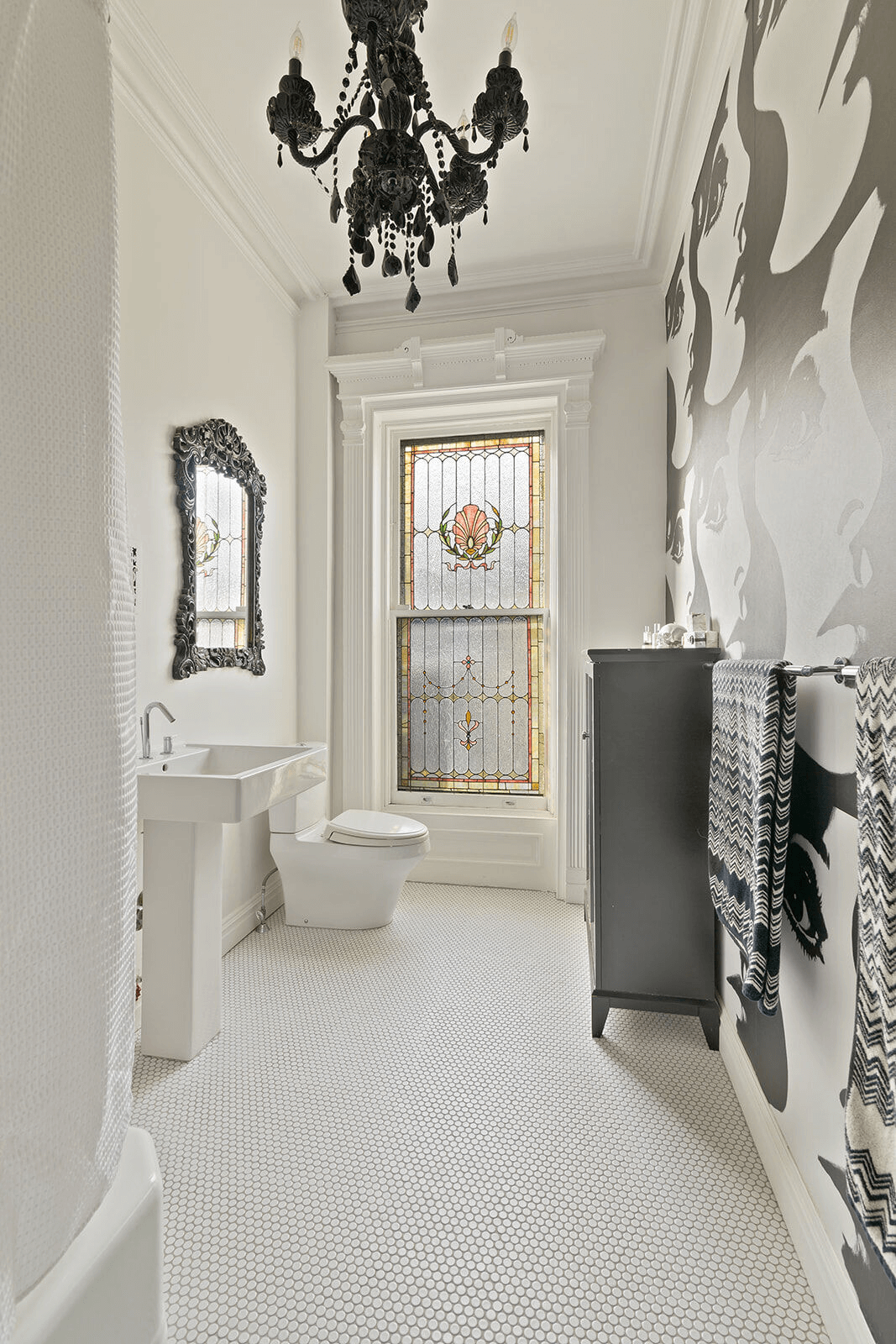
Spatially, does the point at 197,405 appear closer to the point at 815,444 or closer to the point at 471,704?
the point at 471,704

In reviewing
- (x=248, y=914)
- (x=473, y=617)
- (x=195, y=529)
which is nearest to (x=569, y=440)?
(x=473, y=617)

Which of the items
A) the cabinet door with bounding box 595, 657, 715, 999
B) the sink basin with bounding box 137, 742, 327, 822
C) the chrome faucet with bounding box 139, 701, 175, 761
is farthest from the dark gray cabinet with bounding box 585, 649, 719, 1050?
the chrome faucet with bounding box 139, 701, 175, 761

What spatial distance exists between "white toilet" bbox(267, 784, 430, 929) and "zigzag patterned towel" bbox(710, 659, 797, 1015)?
139 centimetres

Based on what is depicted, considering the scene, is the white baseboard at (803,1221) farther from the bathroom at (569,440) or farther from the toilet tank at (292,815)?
the toilet tank at (292,815)

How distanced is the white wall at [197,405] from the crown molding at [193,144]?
0.16 feet

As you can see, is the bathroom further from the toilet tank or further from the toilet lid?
the toilet lid

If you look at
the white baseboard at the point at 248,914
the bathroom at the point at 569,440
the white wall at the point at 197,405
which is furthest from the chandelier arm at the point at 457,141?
the white baseboard at the point at 248,914

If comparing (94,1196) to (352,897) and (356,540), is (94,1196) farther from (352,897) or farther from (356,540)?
(356,540)

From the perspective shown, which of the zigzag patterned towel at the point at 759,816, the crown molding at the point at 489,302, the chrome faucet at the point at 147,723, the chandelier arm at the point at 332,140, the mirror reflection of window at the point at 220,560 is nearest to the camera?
the zigzag patterned towel at the point at 759,816

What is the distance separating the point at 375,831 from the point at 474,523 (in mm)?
1662

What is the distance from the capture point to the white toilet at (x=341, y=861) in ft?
8.25

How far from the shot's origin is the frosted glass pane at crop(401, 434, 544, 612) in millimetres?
3289

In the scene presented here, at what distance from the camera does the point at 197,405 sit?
2312 millimetres

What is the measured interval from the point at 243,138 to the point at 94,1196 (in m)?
2.90
